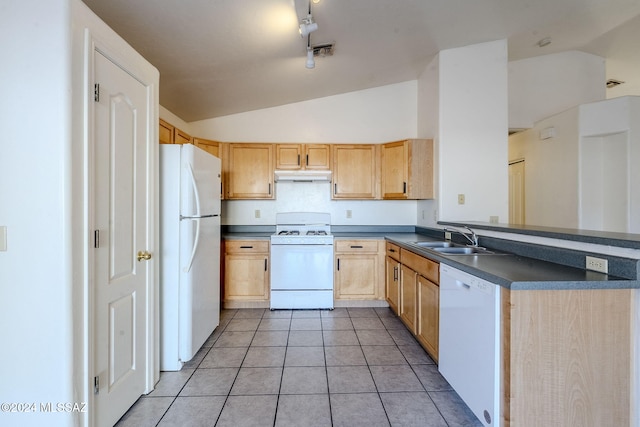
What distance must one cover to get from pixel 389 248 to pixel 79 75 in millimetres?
2968

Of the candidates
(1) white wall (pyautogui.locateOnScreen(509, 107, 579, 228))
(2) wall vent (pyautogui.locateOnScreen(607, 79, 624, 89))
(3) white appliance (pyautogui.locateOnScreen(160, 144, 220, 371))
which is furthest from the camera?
(2) wall vent (pyautogui.locateOnScreen(607, 79, 624, 89))

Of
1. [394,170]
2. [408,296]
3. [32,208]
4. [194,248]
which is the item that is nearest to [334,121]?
[394,170]

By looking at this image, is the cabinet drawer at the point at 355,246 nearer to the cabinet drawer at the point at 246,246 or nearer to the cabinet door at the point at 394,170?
the cabinet door at the point at 394,170

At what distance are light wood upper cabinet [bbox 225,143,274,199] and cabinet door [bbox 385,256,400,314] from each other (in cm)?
183

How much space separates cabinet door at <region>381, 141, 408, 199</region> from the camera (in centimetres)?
346

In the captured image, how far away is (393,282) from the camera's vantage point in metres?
3.11

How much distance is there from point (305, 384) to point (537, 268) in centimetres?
163

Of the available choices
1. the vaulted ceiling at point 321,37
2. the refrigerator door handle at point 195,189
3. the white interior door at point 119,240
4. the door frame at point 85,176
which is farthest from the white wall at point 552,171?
the door frame at point 85,176

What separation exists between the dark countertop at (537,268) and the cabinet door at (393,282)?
30.6 inches

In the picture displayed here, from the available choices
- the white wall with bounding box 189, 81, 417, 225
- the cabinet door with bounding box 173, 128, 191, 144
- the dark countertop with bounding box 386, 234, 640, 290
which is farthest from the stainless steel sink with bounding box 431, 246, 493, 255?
the cabinet door with bounding box 173, 128, 191, 144

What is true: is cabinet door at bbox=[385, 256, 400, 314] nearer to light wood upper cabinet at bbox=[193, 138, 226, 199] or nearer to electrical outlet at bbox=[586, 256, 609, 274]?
electrical outlet at bbox=[586, 256, 609, 274]

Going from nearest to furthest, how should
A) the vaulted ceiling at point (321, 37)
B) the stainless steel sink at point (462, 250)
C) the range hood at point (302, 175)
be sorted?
the vaulted ceiling at point (321, 37), the stainless steel sink at point (462, 250), the range hood at point (302, 175)

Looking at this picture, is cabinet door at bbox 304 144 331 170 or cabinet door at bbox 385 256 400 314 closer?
cabinet door at bbox 385 256 400 314

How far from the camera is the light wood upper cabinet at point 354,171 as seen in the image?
3672 mm
